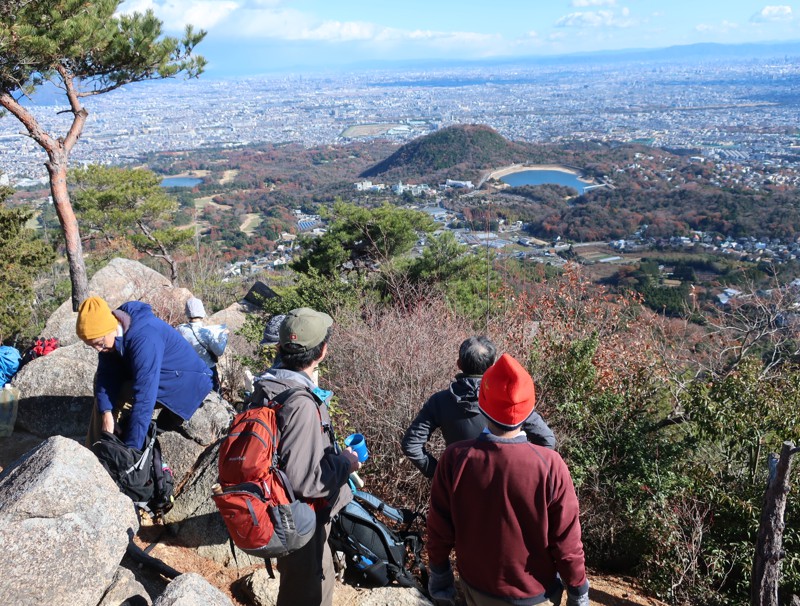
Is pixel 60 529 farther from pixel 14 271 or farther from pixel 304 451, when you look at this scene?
→ pixel 14 271

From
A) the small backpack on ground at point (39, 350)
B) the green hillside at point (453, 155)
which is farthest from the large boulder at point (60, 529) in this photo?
the green hillside at point (453, 155)

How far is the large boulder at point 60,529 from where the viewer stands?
2338mm

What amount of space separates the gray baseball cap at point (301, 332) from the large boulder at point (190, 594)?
3.50 feet

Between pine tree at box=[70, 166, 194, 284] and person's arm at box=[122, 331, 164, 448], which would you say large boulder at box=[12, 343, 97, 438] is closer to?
person's arm at box=[122, 331, 164, 448]

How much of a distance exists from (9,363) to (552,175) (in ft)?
169

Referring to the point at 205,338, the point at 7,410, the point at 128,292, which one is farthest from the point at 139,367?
the point at 128,292

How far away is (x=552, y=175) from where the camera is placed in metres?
51.8

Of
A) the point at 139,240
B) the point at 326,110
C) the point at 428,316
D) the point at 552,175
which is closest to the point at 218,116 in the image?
the point at 326,110

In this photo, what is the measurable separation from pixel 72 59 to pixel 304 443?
8.49m

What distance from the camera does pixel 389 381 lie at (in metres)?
5.38

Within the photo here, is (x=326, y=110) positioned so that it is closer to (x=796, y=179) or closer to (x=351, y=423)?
(x=796, y=179)

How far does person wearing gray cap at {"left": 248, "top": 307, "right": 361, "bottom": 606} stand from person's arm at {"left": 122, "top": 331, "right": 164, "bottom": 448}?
911 millimetres

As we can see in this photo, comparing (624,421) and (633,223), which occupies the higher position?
(624,421)

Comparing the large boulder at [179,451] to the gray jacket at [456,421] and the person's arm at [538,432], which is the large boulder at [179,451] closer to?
the gray jacket at [456,421]
